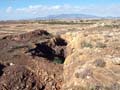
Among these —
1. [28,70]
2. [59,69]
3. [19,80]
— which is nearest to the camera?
[19,80]

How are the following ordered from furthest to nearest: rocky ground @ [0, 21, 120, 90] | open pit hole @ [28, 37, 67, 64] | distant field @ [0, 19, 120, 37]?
distant field @ [0, 19, 120, 37]
open pit hole @ [28, 37, 67, 64]
rocky ground @ [0, 21, 120, 90]

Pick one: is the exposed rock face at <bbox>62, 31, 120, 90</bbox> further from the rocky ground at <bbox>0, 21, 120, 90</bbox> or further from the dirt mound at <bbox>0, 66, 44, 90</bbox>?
the dirt mound at <bbox>0, 66, 44, 90</bbox>

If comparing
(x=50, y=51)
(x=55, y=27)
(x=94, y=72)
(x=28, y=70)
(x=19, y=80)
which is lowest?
(x=55, y=27)

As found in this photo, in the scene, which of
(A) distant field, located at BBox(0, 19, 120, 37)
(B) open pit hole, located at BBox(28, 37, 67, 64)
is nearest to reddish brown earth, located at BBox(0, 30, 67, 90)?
(B) open pit hole, located at BBox(28, 37, 67, 64)

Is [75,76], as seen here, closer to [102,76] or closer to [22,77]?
[102,76]

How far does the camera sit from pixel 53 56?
34219mm

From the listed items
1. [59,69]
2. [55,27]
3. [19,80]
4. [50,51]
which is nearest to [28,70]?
[19,80]

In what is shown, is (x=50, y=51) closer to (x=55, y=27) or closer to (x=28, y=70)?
(x=28, y=70)

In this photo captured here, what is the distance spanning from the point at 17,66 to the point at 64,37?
20.9 meters

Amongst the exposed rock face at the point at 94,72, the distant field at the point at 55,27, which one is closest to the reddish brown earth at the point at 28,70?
the exposed rock face at the point at 94,72

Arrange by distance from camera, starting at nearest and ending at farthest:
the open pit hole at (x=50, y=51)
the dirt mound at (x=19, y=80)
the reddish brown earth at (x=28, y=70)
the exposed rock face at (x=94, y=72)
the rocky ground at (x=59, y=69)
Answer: the exposed rock face at (x=94, y=72)
the rocky ground at (x=59, y=69)
the dirt mound at (x=19, y=80)
the reddish brown earth at (x=28, y=70)
the open pit hole at (x=50, y=51)

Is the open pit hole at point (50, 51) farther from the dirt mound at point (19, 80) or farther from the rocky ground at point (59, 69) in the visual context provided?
the dirt mound at point (19, 80)

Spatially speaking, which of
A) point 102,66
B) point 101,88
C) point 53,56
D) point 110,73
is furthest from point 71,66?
point 53,56

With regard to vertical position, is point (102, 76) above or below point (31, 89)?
above
